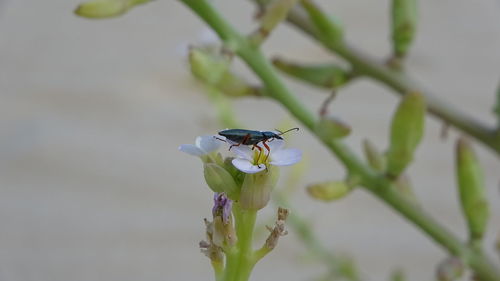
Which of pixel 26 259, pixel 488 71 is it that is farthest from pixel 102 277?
pixel 488 71

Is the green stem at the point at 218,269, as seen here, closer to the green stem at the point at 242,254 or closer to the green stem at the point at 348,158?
the green stem at the point at 242,254

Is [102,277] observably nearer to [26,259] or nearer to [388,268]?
[26,259]

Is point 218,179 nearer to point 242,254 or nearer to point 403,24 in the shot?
point 242,254

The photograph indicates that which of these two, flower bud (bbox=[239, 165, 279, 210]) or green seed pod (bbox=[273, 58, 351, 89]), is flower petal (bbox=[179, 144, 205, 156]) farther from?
green seed pod (bbox=[273, 58, 351, 89])

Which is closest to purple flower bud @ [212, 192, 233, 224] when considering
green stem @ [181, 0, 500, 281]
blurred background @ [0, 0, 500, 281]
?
green stem @ [181, 0, 500, 281]

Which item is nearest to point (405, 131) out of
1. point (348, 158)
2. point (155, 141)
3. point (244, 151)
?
point (348, 158)

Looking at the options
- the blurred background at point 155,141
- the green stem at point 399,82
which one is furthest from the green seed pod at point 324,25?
the blurred background at point 155,141
